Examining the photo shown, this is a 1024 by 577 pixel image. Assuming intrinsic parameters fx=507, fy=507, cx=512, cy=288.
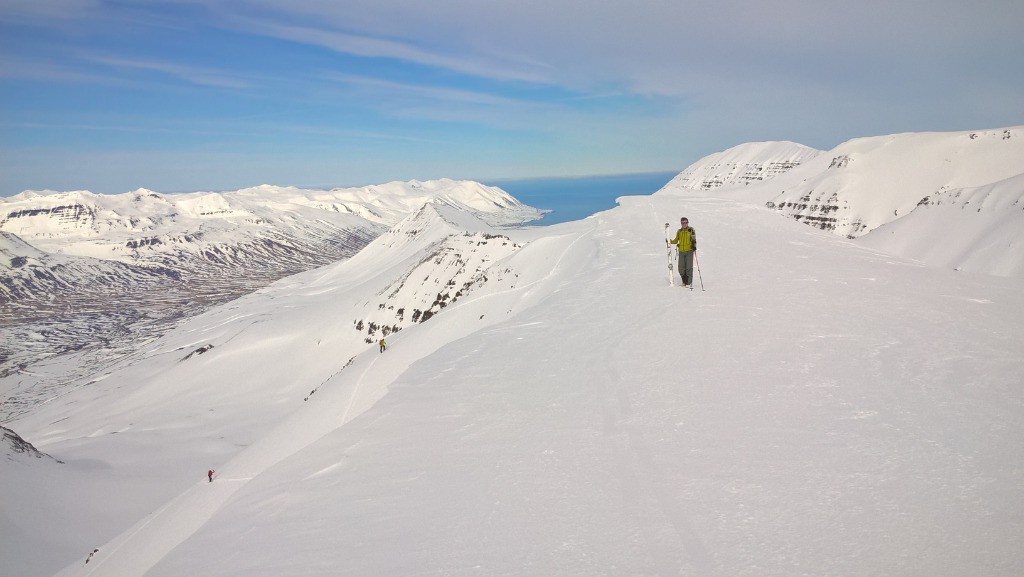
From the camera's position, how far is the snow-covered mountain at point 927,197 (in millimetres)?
39656

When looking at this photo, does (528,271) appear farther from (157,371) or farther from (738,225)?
(157,371)

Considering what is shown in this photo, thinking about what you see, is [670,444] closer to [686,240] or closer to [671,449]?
[671,449]

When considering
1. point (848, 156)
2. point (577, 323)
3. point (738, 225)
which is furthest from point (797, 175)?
point (577, 323)

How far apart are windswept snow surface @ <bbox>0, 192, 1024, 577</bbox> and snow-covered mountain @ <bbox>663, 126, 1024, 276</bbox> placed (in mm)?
32292

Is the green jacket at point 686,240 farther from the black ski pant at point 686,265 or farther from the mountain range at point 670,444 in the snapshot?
the mountain range at point 670,444

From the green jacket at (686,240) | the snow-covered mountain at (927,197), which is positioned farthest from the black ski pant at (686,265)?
the snow-covered mountain at (927,197)

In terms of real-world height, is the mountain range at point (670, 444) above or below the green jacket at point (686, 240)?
below

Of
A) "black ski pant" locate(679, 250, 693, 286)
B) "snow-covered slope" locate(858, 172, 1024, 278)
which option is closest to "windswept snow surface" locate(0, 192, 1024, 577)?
"black ski pant" locate(679, 250, 693, 286)

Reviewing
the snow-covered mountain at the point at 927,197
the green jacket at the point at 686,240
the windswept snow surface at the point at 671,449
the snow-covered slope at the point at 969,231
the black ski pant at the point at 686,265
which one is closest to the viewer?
the windswept snow surface at the point at 671,449

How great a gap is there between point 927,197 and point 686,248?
179ft

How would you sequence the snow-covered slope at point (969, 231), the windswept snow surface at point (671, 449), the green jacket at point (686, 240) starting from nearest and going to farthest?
the windswept snow surface at point (671, 449), the green jacket at point (686, 240), the snow-covered slope at point (969, 231)

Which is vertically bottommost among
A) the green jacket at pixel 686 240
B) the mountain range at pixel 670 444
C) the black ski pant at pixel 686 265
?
the mountain range at pixel 670 444

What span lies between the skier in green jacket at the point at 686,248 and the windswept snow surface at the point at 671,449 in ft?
2.42

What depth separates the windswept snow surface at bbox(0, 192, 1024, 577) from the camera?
448cm
